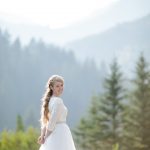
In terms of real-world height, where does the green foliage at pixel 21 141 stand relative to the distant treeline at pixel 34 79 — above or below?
below

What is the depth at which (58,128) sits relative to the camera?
598 centimetres

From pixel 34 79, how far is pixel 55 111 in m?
158

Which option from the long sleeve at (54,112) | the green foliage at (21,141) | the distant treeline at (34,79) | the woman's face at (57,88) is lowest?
the green foliage at (21,141)

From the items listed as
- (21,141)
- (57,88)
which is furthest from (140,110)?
(57,88)

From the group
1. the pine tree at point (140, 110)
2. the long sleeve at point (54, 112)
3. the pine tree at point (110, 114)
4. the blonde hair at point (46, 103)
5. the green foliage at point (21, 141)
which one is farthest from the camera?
the pine tree at point (110, 114)

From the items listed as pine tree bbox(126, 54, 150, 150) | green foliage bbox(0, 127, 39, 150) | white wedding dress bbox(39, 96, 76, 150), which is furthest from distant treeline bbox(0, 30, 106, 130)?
white wedding dress bbox(39, 96, 76, 150)

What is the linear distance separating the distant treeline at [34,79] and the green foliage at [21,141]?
8632cm

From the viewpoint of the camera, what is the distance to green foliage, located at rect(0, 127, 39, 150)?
28.4 m

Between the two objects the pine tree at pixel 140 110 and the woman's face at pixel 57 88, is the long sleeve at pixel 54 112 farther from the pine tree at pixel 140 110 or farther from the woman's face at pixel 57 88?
the pine tree at pixel 140 110

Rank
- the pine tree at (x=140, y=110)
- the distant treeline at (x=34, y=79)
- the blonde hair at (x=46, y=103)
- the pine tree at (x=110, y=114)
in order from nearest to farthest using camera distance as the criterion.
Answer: the blonde hair at (x=46, y=103)
the pine tree at (x=140, y=110)
the pine tree at (x=110, y=114)
the distant treeline at (x=34, y=79)

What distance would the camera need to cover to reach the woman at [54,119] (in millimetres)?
5828

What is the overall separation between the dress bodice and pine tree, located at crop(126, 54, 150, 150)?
118 ft

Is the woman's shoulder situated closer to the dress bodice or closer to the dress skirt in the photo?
the dress bodice

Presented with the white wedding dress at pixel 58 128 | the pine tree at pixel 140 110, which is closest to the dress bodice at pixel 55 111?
the white wedding dress at pixel 58 128
